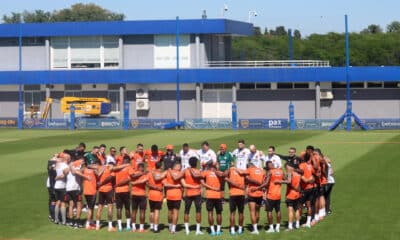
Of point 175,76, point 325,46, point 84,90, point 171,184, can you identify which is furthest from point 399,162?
point 325,46

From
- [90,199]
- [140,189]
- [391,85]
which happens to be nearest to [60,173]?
[90,199]

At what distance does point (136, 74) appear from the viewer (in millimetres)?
81375

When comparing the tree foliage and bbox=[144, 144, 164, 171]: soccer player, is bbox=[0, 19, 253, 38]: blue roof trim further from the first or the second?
bbox=[144, 144, 164, 171]: soccer player

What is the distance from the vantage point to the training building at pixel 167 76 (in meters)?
79.8

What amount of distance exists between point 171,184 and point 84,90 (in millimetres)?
61593

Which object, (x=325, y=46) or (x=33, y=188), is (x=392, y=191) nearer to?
(x=33, y=188)

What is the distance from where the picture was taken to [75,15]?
178875 millimetres

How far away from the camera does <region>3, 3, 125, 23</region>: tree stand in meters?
173

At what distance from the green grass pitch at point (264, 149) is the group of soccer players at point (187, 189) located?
532 millimetres

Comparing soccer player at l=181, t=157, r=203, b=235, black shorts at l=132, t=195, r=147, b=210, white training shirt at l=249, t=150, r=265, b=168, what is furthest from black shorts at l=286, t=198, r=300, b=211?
black shorts at l=132, t=195, r=147, b=210

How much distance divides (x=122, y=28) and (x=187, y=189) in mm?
59455

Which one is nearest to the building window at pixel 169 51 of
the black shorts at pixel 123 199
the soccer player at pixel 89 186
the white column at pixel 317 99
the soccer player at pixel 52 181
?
the white column at pixel 317 99

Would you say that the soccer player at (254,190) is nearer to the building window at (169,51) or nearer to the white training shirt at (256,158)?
the white training shirt at (256,158)

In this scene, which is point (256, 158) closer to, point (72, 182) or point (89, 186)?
point (89, 186)
